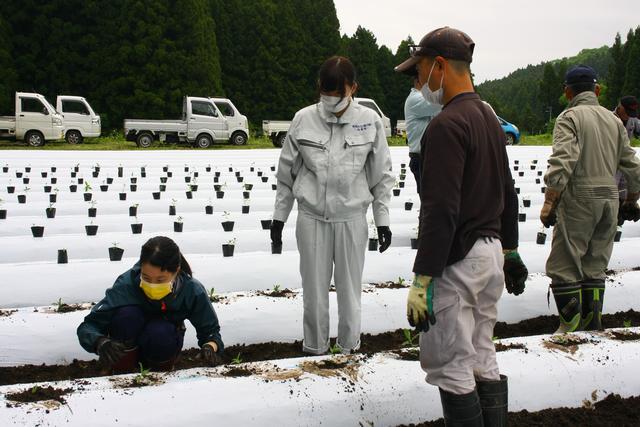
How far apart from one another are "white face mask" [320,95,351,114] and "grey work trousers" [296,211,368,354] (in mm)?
494

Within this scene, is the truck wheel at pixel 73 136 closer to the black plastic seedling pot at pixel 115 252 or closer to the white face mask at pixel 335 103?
the black plastic seedling pot at pixel 115 252

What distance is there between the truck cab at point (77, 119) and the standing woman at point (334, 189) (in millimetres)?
15762

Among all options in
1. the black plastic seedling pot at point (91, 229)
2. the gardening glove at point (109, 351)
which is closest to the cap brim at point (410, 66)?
the gardening glove at point (109, 351)

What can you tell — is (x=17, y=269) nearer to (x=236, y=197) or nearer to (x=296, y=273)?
(x=296, y=273)

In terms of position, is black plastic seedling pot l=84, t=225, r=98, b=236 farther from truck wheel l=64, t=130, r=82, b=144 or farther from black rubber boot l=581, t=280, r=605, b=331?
truck wheel l=64, t=130, r=82, b=144

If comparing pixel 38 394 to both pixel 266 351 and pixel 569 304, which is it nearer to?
pixel 266 351

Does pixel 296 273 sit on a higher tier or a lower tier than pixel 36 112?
lower

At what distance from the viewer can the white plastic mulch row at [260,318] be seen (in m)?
3.03

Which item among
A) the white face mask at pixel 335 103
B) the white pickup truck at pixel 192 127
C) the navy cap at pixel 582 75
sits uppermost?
the white pickup truck at pixel 192 127

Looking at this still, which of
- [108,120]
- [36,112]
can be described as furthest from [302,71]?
[36,112]

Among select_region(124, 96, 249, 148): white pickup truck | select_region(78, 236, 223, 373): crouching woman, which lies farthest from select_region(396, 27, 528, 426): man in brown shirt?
select_region(124, 96, 249, 148): white pickup truck

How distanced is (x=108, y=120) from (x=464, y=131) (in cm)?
2136

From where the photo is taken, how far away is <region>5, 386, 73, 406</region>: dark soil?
2.23 m

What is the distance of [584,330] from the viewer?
3357mm
